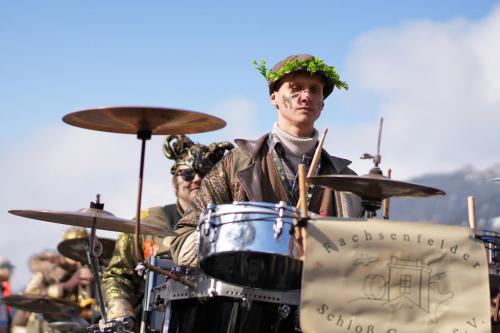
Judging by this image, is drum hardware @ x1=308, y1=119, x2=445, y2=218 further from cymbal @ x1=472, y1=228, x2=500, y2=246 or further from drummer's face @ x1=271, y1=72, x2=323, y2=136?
drummer's face @ x1=271, y1=72, x2=323, y2=136

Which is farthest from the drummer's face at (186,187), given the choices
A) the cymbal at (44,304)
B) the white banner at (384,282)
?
the white banner at (384,282)

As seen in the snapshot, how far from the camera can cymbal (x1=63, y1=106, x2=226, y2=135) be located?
779cm

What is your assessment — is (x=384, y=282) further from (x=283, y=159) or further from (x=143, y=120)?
(x=143, y=120)

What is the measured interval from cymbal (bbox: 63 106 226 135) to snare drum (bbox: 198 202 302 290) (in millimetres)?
741

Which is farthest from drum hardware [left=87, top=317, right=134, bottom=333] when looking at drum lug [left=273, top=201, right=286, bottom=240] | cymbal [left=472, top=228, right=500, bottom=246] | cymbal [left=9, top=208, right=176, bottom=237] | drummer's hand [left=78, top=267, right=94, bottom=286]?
drummer's hand [left=78, top=267, right=94, bottom=286]

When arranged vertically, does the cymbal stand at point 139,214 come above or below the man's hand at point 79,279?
below

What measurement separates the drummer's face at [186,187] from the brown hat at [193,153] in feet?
0.22

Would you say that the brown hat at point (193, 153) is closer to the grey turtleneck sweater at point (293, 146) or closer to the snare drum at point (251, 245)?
the grey turtleneck sweater at point (293, 146)

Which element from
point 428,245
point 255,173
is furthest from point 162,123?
point 428,245

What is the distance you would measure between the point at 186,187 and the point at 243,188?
348 cm

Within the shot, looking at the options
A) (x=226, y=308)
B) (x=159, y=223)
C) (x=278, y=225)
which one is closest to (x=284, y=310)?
(x=226, y=308)

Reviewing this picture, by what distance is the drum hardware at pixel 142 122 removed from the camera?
7.80 m

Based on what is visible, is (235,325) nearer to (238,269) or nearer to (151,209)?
(238,269)

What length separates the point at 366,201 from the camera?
24.6 feet
